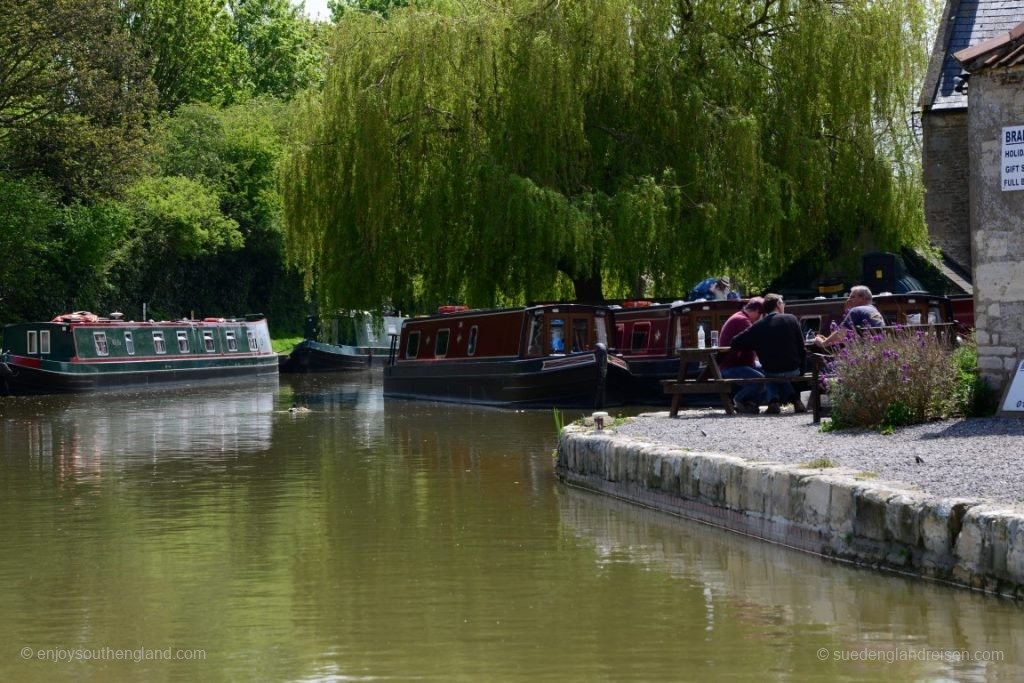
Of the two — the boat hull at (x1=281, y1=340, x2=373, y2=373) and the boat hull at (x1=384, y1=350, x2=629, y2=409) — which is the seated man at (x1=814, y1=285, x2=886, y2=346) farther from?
the boat hull at (x1=281, y1=340, x2=373, y2=373)

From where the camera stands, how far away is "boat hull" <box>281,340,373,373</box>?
154ft

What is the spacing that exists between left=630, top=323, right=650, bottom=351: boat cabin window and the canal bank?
1261 centimetres

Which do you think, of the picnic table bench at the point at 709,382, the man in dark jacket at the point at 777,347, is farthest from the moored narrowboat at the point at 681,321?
the picnic table bench at the point at 709,382

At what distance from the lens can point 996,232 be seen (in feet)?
40.7

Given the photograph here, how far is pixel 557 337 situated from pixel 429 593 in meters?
17.9

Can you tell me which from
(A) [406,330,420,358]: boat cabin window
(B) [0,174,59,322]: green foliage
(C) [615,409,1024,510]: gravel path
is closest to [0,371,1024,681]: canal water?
(C) [615,409,1024,510]: gravel path

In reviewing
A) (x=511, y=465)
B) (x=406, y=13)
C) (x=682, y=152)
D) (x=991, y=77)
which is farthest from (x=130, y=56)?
(x=991, y=77)

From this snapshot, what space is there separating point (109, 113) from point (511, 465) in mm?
28212

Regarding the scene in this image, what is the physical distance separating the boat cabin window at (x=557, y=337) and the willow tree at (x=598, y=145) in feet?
4.16

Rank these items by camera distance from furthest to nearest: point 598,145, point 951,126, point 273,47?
point 273,47 < point 951,126 < point 598,145

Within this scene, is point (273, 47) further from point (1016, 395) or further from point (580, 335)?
point (1016, 395)

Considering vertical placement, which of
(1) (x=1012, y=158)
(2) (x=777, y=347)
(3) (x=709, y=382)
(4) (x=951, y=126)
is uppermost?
(4) (x=951, y=126)

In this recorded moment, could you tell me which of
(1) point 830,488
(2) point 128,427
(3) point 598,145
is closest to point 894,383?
(1) point 830,488

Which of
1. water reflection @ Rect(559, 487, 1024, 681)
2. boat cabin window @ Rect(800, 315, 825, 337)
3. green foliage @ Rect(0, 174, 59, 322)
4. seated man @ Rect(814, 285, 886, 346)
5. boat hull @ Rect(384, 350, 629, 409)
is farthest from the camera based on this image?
green foliage @ Rect(0, 174, 59, 322)
